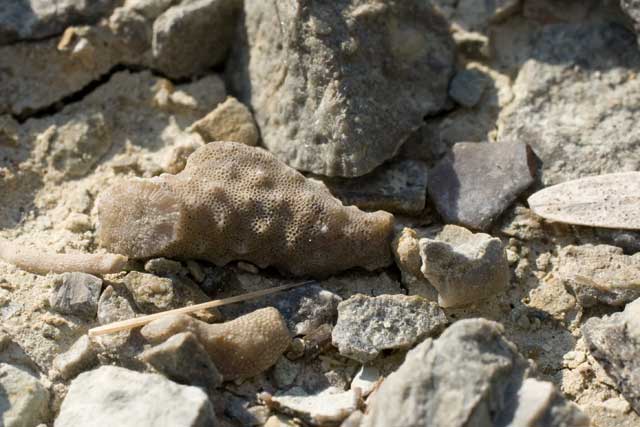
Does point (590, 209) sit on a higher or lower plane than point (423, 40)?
lower

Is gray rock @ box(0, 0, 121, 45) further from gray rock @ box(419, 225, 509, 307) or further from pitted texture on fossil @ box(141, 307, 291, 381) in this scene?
gray rock @ box(419, 225, 509, 307)

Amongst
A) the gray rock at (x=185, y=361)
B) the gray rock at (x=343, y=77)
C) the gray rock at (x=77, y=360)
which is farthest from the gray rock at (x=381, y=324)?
the gray rock at (x=77, y=360)

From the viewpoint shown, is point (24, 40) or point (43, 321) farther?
point (24, 40)

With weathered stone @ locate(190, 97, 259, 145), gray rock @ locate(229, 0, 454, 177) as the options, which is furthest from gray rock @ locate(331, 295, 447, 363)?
weathered stone @ locate(190, 97, 259, 145)

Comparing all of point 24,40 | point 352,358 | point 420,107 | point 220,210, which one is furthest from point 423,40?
point 24,40

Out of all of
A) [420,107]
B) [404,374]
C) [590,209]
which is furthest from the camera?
[420,107]

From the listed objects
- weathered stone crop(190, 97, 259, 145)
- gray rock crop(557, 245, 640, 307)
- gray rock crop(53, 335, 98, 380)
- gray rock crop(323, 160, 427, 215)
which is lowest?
gray rock crop(53, 335, 98, 380)

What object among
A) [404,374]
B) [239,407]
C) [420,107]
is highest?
[420,107]

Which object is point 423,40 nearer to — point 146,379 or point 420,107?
point 420,107

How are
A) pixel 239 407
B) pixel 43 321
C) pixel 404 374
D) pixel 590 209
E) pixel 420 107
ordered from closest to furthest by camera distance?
pixel 404 374, pixel 239 407, pixel 43 321, pixel 590 209, pixel 420 107
